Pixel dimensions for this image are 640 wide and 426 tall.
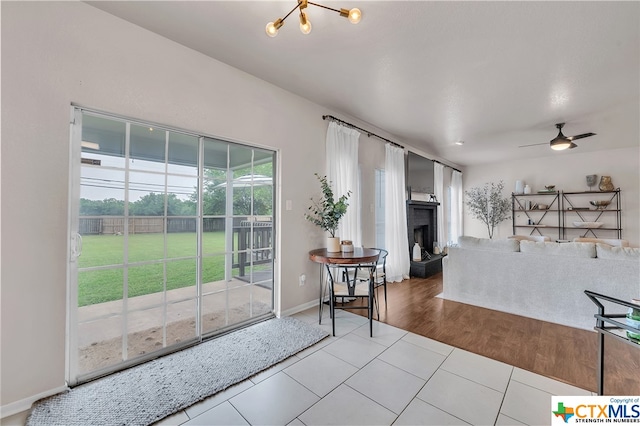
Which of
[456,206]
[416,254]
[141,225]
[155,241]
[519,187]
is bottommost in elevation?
[416,254]

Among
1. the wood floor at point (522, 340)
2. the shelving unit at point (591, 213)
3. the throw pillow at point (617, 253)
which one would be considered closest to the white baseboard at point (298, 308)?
the wood floor at point (522, 340)

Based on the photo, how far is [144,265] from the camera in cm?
219

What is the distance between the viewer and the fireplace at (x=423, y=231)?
503 centimetres

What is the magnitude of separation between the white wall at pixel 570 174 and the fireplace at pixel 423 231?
2569mm

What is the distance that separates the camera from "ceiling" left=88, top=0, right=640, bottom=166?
1884 mm

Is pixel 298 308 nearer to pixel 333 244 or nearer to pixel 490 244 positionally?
pixel 333 244

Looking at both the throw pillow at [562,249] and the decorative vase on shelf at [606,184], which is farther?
the decorative vase on shelf at [606,184]

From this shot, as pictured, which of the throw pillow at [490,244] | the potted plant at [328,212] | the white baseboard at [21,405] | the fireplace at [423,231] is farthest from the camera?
the fireplace at [423,231]

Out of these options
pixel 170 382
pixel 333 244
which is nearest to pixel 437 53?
pixel 333 244

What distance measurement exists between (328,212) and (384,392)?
76.8 inches

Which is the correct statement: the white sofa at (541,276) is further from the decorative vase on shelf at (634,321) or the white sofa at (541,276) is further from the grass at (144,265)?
the grass at (144,265)

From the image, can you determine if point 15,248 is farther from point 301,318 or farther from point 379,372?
point 379,372

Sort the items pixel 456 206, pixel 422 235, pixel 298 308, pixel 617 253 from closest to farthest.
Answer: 1. pixel 617 253
2. pixel 298 308
3. pixel 422 235
4. pixel 456 206

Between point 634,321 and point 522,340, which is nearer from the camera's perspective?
point 634,321
